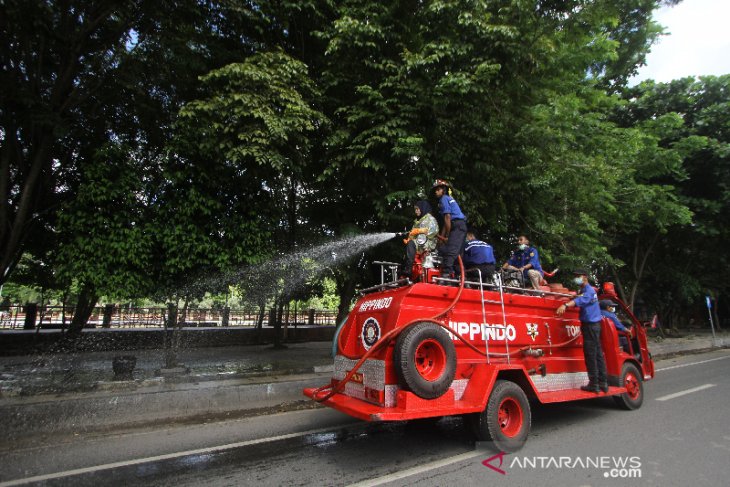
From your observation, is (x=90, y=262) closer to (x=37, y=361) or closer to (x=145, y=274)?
(x=145, y=274)

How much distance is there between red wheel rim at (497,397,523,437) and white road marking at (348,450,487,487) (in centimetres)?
44

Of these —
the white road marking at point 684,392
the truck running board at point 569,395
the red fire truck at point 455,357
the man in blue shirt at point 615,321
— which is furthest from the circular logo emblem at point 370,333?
the white road marking at point 684,392

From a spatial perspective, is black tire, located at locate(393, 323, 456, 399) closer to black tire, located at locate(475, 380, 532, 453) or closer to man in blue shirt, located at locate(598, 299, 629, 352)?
black tire, located at locate(475, 380, 532, 453)

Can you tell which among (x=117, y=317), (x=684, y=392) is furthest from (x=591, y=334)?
(x=117, y=317)

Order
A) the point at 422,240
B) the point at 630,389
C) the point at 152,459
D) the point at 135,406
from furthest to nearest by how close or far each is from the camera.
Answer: the point at 630,389
the point at 135,406
the point at 422,240
the point at 152,459

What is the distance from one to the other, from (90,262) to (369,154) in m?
5.82

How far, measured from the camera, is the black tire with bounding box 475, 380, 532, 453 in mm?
4617

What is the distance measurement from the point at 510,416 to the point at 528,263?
3153mm

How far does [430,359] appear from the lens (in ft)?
15.1

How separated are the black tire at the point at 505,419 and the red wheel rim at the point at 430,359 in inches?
29.9

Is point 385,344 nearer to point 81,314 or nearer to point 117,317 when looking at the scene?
point 81,314

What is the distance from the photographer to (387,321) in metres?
4.73

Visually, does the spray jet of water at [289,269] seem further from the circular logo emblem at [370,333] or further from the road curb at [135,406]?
the circular logo emblem at [370,333]

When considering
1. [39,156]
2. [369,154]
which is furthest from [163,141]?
[369,154]
